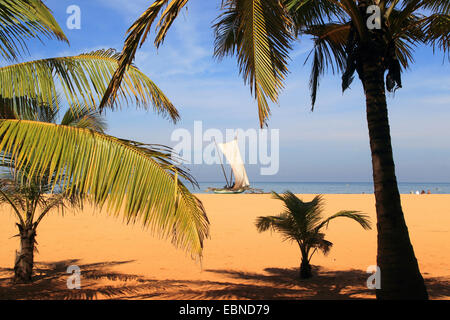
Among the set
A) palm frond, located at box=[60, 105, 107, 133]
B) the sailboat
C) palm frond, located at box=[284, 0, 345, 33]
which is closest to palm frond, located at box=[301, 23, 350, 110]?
palm frond, located at box=[284, 0, 345, 33]

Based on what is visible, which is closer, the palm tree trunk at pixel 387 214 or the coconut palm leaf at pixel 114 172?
the coconut palm leaf at pixel 114 172

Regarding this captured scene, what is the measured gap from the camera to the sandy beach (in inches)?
234

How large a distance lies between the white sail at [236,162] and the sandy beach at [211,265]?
44834mm

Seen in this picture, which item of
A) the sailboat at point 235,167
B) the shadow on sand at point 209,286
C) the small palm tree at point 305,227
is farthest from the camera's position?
the sailboat at point 235,167

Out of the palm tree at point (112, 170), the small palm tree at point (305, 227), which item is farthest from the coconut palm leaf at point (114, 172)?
the small palm tree at point (305, 227)

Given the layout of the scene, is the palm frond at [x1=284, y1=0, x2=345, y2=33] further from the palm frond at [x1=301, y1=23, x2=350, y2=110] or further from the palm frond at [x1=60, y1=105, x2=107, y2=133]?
the palm frond at [x1=60, y1=105, x2=107, y2=133]

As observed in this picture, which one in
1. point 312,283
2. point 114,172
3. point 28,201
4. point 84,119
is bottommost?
point 312,283

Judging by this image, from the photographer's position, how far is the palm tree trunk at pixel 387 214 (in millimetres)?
4348

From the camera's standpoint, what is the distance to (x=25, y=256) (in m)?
6.51

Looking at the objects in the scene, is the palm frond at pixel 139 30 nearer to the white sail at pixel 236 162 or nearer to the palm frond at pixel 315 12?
the palm frond at pixel 315 12

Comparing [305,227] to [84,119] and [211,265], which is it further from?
[84,119]

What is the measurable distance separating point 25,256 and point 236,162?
2105 inches

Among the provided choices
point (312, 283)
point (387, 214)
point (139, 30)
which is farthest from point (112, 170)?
point (312, 283)
